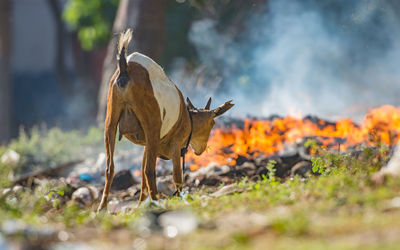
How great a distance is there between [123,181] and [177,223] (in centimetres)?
582

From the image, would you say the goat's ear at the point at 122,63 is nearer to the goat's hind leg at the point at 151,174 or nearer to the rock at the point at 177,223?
the goat's hind leg at the point at 151,174

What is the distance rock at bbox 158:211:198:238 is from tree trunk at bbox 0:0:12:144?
15579 millimetres

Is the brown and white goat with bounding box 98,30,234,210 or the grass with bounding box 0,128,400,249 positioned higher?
the brown and white goat with bounding box 98,30,234,210

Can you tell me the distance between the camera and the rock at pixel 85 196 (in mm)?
9152

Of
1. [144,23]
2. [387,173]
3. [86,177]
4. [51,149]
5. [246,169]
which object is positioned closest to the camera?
[387,173]

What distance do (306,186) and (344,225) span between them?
1545 millimetres

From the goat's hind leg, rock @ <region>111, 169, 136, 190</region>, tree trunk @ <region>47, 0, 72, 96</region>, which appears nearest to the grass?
the goat's hind leg

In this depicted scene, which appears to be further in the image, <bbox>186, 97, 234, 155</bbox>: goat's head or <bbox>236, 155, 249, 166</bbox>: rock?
<bbox>236, 155, 249, 166</bbox>: rock

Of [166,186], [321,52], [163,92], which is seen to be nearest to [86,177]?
[166,186]

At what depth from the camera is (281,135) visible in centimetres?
1248

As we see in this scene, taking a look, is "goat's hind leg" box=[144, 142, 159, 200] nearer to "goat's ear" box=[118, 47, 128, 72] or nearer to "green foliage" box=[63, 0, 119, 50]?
"goat's ear" box=[118, 47, 128, 72]

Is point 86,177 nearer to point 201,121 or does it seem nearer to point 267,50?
point 201,121

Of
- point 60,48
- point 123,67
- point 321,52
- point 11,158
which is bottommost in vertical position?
point 123,67

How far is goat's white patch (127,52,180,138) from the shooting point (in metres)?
7.55
